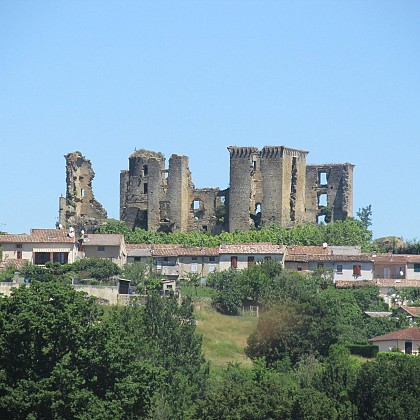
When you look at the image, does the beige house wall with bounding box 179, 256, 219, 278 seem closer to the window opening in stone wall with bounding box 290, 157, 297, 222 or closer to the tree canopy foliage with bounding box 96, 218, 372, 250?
the tree canopy foliage with bounding box 96, 218, 372, 250

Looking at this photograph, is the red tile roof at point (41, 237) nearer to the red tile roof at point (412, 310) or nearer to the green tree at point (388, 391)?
the red tile roof at point (412, 310)

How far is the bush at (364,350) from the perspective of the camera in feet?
235

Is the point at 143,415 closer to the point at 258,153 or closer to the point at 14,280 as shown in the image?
the point at 14,280

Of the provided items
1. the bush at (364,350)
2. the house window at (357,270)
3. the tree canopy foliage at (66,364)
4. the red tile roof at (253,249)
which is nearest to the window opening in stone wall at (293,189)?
the red tile roof at (253,249)

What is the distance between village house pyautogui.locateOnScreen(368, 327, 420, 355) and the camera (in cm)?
7231

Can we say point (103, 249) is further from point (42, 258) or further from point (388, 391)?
point (388, 391)

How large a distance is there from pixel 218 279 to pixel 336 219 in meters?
21.6

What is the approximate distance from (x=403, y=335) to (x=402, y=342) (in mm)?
309

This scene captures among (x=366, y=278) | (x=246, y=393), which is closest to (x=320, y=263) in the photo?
(x=366, y=278)

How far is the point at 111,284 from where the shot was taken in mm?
78500

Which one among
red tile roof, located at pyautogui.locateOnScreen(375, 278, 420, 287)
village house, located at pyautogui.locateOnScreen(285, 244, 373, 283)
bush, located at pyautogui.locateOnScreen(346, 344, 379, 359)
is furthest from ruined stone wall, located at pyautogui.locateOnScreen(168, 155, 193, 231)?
bush, located at pyautogui.locateOnScreen(346, 344, 379, 359)

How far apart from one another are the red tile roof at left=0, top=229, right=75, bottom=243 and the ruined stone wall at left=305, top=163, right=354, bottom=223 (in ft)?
61.8

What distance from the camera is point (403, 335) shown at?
239 ft

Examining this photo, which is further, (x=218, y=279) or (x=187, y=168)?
(x=187, y=168)
